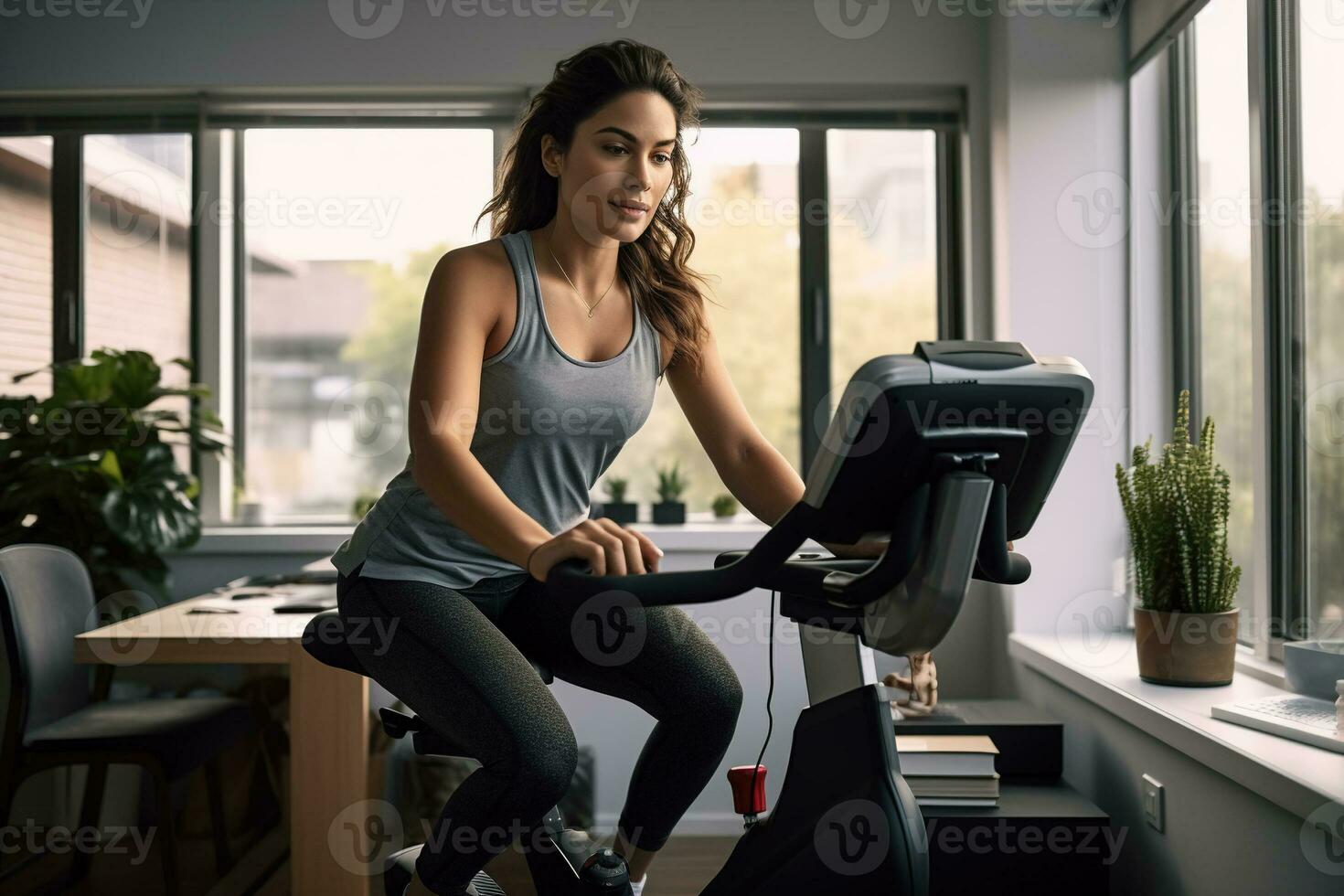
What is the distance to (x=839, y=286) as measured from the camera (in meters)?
3.43

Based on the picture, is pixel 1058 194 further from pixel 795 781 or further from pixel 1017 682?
pixel 795 781

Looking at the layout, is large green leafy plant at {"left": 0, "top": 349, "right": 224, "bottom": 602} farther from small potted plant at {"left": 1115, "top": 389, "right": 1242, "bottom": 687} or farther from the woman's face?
small potted plant at {"left": 1115, "top": 389, "right": 1242, "bottom": 687}

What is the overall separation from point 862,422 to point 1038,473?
0.26 m

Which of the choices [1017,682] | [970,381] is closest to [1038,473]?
[970,381]

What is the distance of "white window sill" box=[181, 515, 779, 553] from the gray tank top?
5.60 ft

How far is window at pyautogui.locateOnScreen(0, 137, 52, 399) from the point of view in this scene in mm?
3400

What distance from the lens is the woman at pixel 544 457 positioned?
1290 millimetres

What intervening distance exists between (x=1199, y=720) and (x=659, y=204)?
133 centimetres

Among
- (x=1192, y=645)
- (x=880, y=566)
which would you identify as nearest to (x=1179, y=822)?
(x=1192, y=645)
